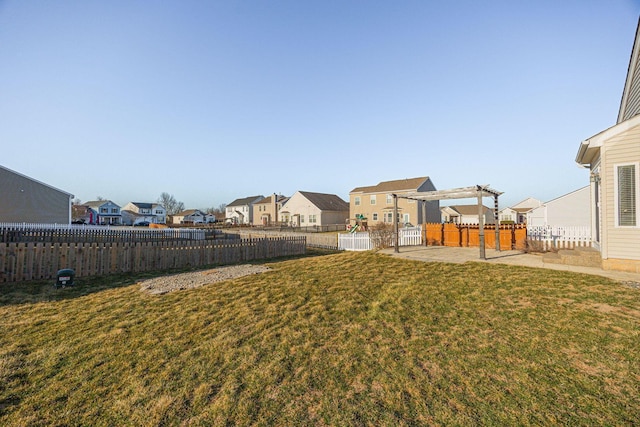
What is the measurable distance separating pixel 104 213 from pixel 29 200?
5044 cm

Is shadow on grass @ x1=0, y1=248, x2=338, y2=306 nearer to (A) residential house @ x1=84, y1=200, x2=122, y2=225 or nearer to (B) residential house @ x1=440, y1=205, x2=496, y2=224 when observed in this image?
(B) residential house @ x1=440, y1=205, x2=496, y2=224

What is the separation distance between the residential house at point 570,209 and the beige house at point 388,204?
48.5 feet

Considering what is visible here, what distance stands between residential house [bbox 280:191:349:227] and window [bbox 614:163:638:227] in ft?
146

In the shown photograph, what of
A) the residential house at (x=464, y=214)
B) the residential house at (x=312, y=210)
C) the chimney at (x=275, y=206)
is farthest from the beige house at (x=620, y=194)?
the residential house at (x=464, y=214)

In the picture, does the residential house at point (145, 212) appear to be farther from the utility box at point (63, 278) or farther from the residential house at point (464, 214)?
the utility box at point (63, 278)

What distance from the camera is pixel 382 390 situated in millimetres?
3535

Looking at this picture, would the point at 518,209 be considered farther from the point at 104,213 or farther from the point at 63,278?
the point at 104,213

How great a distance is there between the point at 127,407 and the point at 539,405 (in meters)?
4.83

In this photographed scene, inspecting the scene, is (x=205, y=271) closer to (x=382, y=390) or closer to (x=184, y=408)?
(x=184, y=408)

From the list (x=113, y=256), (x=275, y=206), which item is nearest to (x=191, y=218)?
(x=275, y=206)

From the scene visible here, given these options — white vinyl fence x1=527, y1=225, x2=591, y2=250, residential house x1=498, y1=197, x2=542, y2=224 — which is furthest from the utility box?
residential house x1=498, y1=197, x2=542, y2=224

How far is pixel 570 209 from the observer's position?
27953 millimetres

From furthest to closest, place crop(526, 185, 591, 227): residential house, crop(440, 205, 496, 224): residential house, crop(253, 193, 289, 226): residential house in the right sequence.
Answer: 1. crop(440, 205, 496, 224): residential house
2. crop(253, 193, 289, 226): residential house
3. crop(526, 185, 591, 227): residential house

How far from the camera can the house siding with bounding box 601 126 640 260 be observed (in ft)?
26.2
